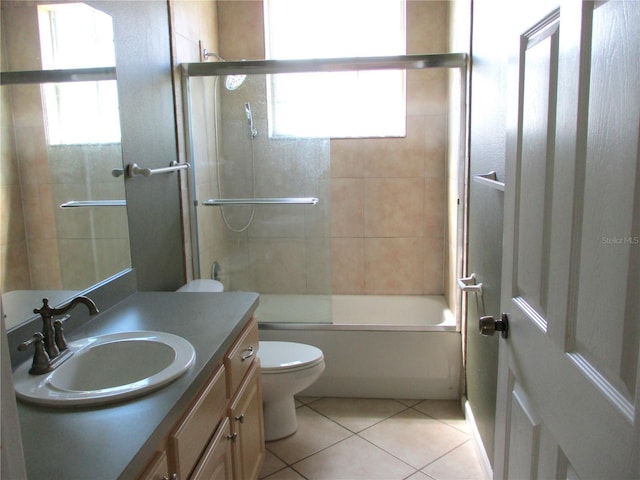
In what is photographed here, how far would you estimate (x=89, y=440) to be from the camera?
42.9 inches

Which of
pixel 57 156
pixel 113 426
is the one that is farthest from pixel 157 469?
pixel 57 156

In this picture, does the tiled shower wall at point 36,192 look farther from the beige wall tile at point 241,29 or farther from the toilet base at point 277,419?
the beige wall tile at point 241,29

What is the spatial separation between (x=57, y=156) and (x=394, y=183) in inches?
92.6

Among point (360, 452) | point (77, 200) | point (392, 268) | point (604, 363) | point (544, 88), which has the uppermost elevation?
point (544, 88)

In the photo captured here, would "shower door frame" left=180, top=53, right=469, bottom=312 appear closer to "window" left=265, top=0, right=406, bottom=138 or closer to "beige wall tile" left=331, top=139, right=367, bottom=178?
"window" left=265, top=0, right=406, bottom=138

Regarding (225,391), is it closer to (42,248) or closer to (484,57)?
(42,248)

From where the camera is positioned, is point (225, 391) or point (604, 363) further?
point (225, 391)

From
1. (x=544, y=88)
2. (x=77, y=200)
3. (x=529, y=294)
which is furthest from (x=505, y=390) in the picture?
(x=77, y=200)

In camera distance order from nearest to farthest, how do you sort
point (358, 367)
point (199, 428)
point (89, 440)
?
point (89, 440) < point (199, 428) < point (358, 367)

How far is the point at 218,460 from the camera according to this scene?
63.6 inches

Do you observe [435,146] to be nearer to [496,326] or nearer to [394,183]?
[394,183]

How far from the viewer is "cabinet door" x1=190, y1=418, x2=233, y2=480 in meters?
1.46

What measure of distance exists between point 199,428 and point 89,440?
392 millimetres

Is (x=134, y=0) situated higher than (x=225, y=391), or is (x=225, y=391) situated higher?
(x=134, y=0)
